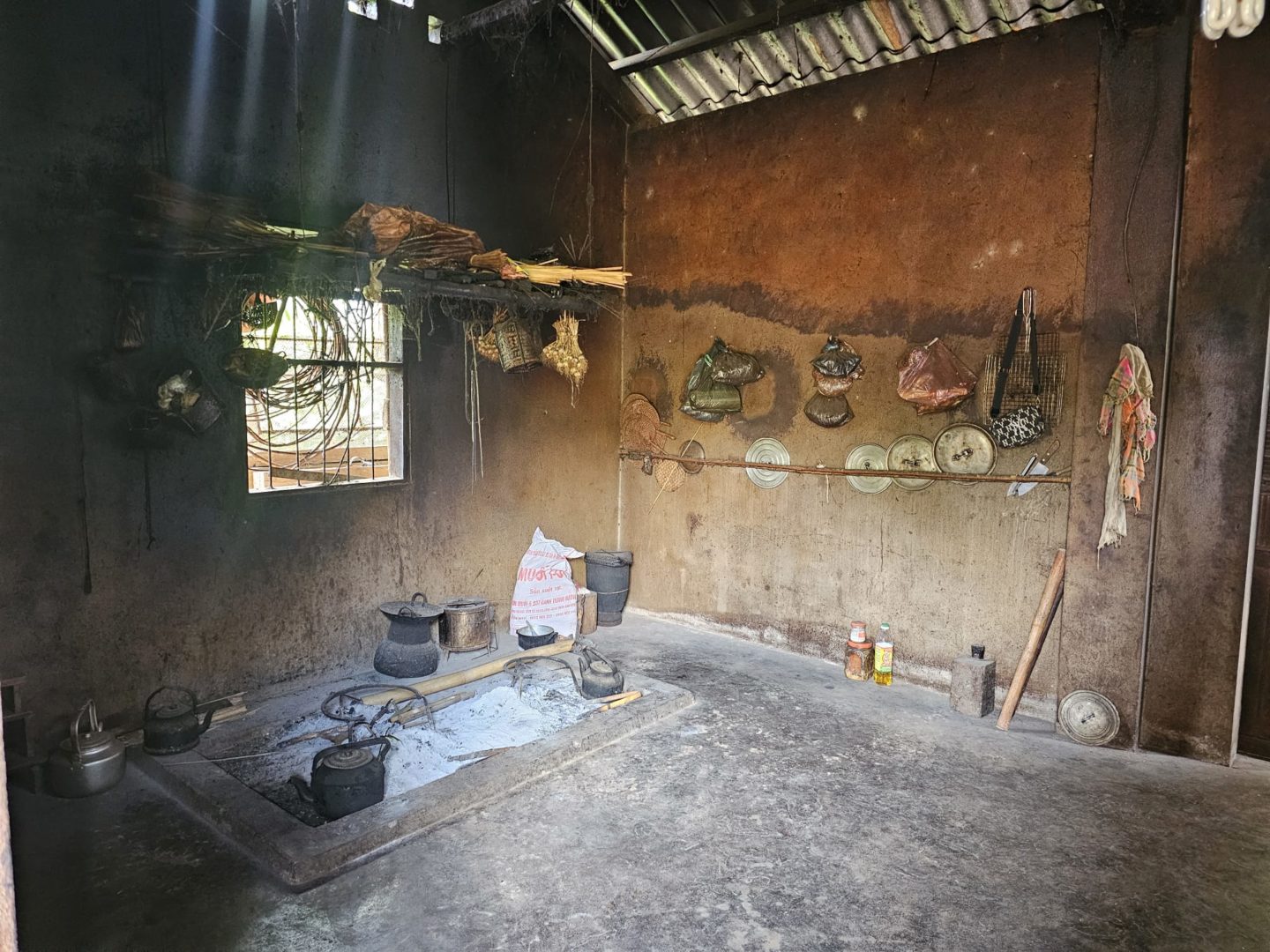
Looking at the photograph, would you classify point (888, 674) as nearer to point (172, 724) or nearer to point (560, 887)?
point (560, 887)

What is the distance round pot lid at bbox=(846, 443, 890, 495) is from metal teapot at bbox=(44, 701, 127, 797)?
14.9 ft

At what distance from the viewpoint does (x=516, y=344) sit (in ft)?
18.5

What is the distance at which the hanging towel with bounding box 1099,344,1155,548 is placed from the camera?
4160 mm

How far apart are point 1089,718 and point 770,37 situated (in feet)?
15.6

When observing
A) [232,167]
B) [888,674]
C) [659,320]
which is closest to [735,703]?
[888,674]

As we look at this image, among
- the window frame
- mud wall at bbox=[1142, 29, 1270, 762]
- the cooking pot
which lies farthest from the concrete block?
the window frame

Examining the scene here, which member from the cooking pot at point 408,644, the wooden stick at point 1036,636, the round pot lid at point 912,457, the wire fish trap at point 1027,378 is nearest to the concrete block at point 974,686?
the wooden stick at point 1036,636

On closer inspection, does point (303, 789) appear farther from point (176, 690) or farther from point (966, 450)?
point (966, 450)

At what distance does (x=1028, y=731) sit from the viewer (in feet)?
15.0

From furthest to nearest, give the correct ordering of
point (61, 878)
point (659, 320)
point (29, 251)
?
point (659, 320), point (29, 251), point (61, 878)

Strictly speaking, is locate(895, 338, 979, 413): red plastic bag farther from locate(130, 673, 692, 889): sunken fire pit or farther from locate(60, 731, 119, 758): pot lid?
locate(60, 731, 119, 758): pot lid

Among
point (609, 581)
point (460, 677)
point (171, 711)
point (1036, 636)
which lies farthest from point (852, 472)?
point (171, 711)

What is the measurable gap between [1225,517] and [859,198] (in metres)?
2.93

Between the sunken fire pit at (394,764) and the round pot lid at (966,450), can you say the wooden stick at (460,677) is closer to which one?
the sunken fire pit at (394,764)
